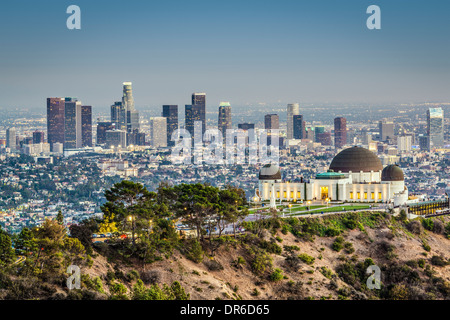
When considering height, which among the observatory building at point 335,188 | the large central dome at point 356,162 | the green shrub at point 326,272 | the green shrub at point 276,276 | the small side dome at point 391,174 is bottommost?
the green shrub at point 326,272

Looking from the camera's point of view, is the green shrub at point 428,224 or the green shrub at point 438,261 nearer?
the green shrub at point 438,261

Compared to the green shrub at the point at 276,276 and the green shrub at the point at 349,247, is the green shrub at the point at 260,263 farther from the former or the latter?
the green shrub at the point at 349,247

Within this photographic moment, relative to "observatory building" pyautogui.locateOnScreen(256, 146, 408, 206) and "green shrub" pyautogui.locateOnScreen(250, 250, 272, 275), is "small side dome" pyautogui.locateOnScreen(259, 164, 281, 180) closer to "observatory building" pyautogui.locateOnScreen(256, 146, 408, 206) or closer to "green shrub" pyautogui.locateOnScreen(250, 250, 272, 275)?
"observatory building" pyautogui.locateOnScreen(256, 146, 408, 206)

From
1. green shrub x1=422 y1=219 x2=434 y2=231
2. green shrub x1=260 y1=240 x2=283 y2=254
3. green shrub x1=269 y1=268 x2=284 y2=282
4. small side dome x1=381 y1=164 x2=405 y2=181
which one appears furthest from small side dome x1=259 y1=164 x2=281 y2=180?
green shrub x1=269 y1=268 x2=284 y2=282

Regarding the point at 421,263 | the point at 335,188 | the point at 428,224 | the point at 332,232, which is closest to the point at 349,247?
the point at 332,232

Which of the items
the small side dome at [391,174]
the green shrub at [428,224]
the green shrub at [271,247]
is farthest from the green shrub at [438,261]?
the small side dome at [391,174]

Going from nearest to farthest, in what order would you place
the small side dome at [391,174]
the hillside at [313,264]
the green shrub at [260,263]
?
the hillside at [313,264] → the green shrub at [260,263] → the small side dome at [391,174]

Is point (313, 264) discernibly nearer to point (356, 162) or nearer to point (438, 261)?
point (438, 261)
